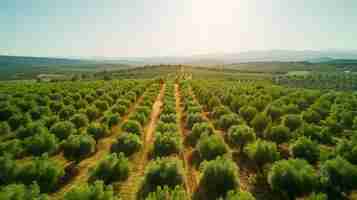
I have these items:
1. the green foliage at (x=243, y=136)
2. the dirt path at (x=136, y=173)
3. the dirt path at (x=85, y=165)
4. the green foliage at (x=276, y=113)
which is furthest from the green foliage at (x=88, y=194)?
the green foliage at (x=276, y=113)

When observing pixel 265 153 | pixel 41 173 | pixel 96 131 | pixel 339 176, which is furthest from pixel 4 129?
pixel 339 176

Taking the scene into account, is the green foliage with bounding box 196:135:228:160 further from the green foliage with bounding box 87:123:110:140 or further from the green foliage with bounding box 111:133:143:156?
the green foliage with bounding box 87:123:110:140

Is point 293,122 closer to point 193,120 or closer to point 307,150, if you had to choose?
point 307,150

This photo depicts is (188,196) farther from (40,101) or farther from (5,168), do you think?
(40,101)

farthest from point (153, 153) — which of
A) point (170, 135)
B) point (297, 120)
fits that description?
point (297, 120)

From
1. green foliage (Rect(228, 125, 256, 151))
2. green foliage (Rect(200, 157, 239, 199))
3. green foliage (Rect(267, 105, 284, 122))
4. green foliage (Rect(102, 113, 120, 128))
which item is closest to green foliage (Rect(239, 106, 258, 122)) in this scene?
green foliage (Rect(267, 105, 284, 122))

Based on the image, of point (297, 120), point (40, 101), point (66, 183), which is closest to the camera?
point (66, 183)

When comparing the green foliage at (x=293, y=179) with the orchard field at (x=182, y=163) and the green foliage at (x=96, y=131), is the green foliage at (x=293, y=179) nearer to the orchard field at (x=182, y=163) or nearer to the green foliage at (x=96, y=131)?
the orchard field at (x=182, y=163)
